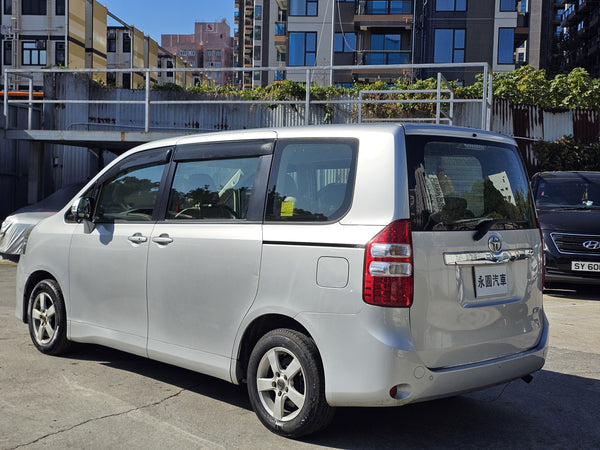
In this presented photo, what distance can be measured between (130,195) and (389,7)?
42.4 meters

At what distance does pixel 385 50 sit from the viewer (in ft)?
148

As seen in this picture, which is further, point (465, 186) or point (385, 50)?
point (385, 50)

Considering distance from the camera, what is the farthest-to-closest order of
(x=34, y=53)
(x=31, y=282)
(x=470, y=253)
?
1. (x=34, y=53)
2. (x=31, y=282)
3. (x=470, y=253)

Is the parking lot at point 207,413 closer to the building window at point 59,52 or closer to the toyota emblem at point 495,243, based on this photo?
the toyota emblem at point 495,243

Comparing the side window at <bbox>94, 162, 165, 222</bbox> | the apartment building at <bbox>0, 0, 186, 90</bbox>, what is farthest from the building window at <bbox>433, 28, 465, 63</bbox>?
the side window at <bbox>94, 162, 165, 222</bbox>

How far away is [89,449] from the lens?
3.88 m

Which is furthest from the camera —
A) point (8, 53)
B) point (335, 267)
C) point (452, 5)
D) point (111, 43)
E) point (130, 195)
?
point (111, 43)

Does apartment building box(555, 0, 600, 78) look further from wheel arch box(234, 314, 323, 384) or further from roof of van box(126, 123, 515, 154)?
wheel arch box(234, 314, 323, 384)

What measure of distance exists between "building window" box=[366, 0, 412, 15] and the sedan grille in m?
37.0

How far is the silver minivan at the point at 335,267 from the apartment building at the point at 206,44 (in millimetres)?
156785

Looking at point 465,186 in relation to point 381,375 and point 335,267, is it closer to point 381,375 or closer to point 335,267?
point 335,267

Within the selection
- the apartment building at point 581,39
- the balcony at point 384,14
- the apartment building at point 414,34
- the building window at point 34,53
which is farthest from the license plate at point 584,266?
the apartment building at point 581,39

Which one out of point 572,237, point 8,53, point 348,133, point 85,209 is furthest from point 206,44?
point 348,133

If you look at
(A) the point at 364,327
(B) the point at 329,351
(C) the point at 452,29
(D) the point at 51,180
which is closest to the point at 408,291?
(A) the point at 364,327
